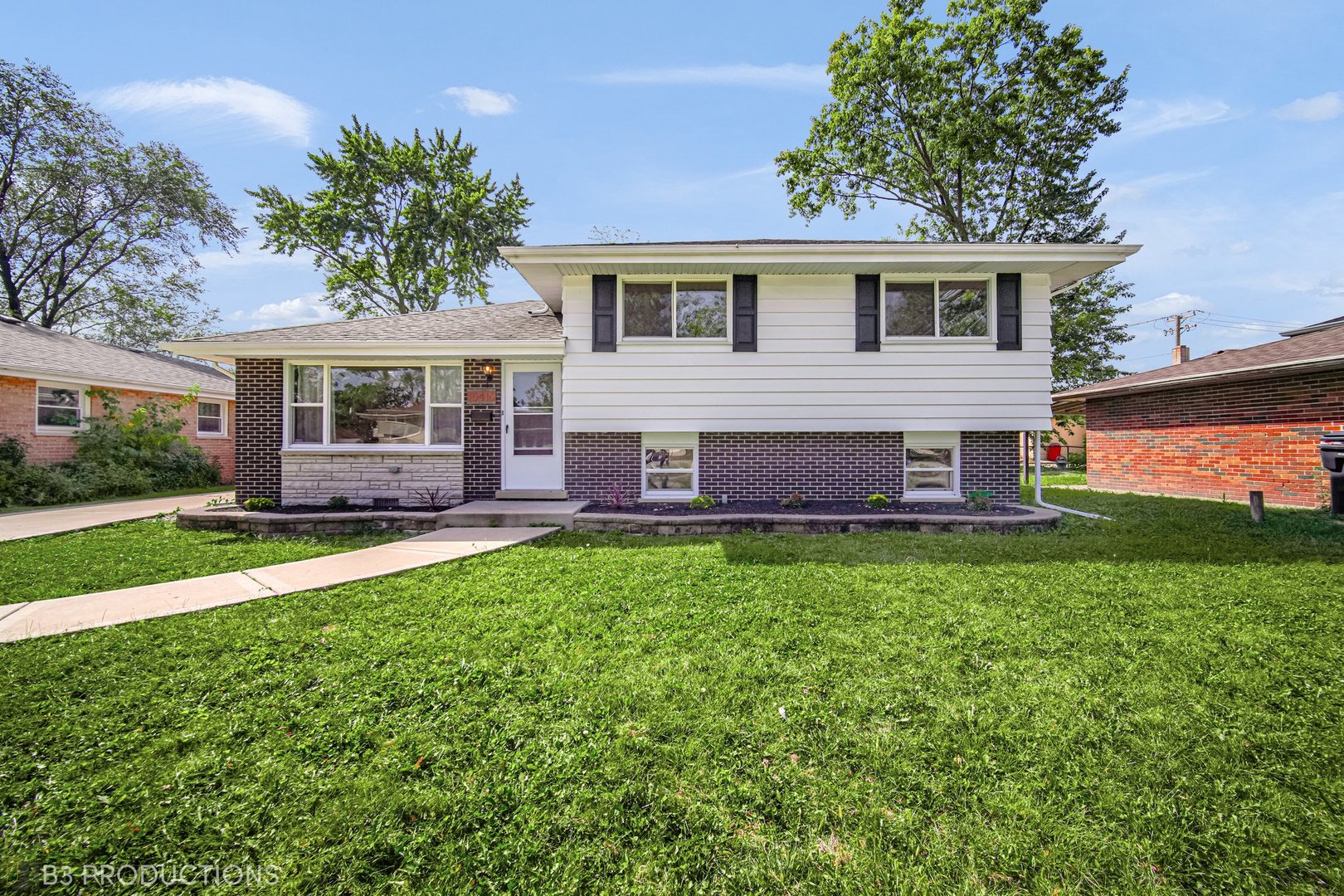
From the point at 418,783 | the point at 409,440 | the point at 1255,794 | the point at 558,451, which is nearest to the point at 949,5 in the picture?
the point at 558,451

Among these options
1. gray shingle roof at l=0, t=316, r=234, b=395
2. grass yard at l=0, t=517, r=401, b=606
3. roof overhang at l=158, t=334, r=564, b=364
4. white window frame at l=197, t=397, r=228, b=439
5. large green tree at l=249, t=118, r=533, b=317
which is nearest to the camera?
grass yard at l=0, t=517, r=401, b=606

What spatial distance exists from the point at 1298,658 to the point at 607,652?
4.25 m

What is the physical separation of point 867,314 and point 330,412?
29.9 ft

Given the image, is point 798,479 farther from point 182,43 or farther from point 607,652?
point 182,43

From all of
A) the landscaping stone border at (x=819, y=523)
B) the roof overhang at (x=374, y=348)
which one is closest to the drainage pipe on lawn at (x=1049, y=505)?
the landscaping stone border at (x=819, y=523)

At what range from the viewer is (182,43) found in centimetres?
870

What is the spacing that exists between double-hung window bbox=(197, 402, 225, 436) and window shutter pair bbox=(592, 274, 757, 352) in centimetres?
1425

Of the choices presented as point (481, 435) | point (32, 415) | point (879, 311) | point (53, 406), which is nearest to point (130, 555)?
point (481, 435)

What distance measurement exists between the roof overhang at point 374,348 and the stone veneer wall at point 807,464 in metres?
1.60

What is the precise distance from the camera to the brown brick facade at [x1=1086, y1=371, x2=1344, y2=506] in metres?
8.97

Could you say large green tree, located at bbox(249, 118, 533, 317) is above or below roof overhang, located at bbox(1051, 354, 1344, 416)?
above

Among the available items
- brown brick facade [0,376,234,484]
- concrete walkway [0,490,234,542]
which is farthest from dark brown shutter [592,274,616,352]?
brown brick facade [0,376,234,484]

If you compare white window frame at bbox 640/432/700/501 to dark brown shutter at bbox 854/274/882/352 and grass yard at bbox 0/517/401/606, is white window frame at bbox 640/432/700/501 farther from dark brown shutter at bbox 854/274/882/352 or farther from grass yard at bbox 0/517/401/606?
grass yard at bbox 0/517/401/606

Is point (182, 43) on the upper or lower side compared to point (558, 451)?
upper
